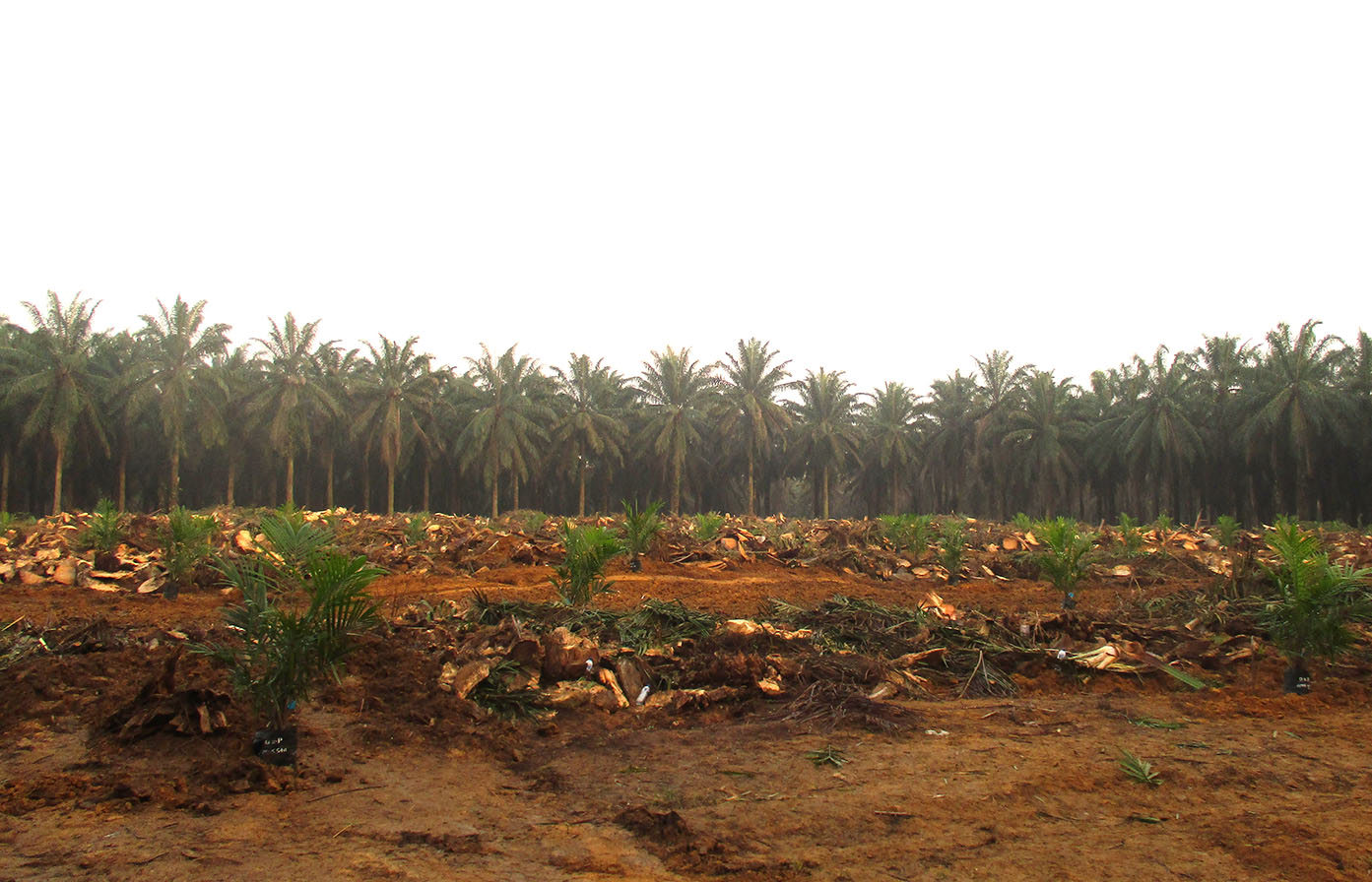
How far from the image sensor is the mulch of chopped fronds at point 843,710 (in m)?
4.52

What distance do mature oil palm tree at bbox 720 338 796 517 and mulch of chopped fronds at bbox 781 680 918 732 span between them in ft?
103

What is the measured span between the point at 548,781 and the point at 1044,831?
81.4 inches

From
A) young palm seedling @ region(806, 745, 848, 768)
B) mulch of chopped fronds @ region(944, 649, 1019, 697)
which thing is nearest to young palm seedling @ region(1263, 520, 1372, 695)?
mulch of chopped fronds @ region(944, 649, 1019, 697)

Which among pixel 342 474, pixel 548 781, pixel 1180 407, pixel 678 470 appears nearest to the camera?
pixel 548 781

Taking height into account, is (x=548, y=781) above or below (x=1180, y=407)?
below

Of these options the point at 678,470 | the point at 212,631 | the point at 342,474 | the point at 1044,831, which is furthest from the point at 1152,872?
the point at 342,474

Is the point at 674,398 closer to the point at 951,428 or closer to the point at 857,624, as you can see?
the point at 951,428

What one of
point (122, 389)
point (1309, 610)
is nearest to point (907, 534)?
point (1309, 610)

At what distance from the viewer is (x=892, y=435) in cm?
3919

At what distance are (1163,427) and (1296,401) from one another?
4.24 m

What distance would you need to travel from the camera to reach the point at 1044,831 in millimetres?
3102

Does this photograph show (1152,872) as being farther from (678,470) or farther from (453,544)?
(678,470)

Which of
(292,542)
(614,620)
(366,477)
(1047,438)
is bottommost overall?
(614,620)

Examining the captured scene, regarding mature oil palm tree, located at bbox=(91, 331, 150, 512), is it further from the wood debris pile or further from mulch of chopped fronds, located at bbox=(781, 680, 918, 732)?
mulch of chopped fronds, located at bbox=(781, 680, 918, 732)
